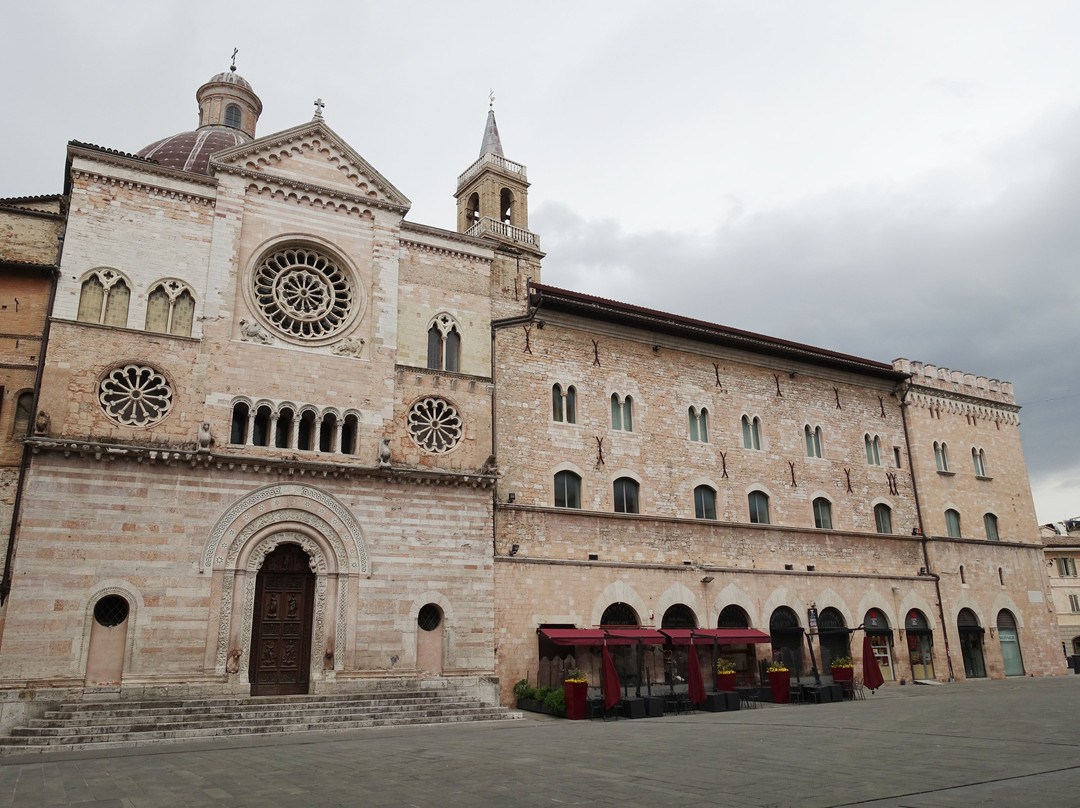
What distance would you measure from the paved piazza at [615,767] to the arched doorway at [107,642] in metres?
3.68

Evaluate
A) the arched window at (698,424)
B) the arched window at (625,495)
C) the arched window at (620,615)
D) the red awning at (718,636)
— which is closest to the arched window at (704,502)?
the arched window at (698,424)

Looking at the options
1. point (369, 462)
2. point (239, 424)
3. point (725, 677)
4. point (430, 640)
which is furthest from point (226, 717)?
point (725, 677)

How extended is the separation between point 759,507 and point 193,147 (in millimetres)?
26599

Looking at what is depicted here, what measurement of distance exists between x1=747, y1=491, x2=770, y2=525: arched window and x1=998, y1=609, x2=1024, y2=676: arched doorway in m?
13.4

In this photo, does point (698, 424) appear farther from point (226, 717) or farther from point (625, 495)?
point (226, 717)

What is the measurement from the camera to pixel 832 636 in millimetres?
30609

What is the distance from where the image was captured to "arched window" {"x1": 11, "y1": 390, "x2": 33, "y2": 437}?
20.4m

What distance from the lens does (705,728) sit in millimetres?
17453

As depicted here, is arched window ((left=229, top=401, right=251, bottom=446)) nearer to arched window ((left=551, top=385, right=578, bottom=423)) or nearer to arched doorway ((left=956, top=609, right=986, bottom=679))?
arched window ((left=551, top=385, right=578, bottom=423))

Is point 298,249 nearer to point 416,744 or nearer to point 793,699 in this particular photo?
point 416,744

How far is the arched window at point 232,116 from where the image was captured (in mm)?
37281

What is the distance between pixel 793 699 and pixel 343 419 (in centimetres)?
1623

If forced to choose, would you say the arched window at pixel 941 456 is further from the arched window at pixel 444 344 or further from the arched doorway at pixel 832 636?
the arched window at pixel 444 344

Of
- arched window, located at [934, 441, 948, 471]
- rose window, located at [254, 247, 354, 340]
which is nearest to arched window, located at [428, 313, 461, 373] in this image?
rose window, located at [254, 247, 354, 340]
